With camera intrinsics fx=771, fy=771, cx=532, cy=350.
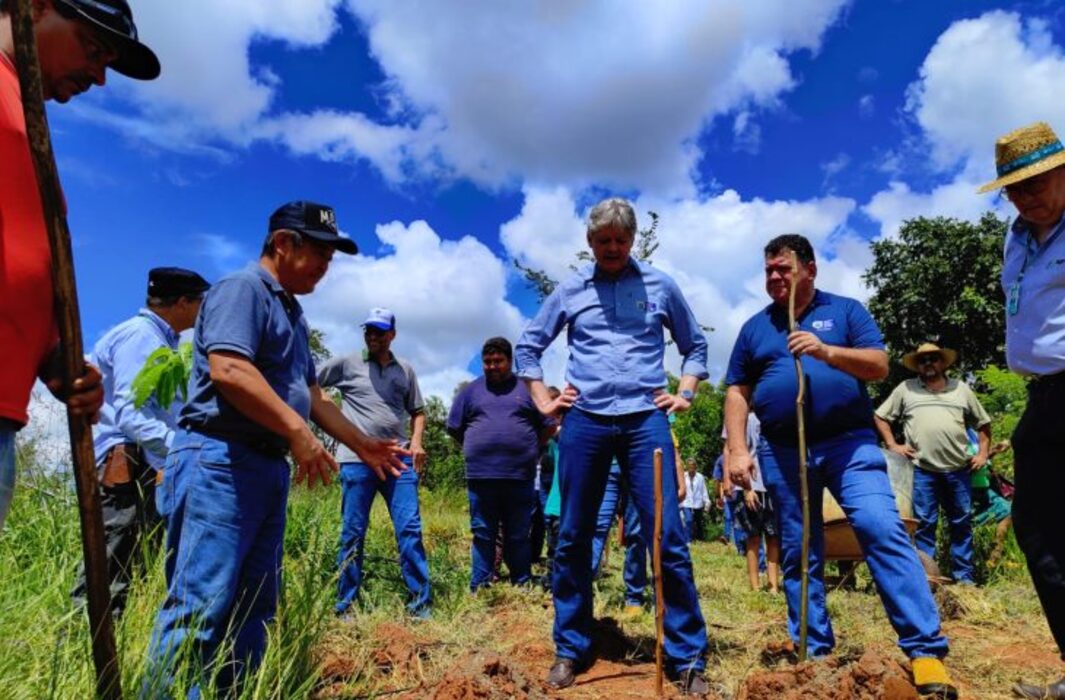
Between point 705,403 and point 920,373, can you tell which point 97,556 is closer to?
point 920,373

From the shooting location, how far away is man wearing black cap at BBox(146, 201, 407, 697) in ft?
7.72

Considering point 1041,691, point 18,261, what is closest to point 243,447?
point 18,261

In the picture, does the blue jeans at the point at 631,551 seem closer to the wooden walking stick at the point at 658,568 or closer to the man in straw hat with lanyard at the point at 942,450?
the wooden walking stick at the point at 658,568

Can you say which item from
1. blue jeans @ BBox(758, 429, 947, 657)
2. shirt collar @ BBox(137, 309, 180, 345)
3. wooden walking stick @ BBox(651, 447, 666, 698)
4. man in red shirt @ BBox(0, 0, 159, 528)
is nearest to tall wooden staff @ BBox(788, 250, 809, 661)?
blue jeans @ BBox(758, 429, 947, 657)

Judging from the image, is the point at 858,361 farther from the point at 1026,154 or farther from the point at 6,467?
the point at 6,467

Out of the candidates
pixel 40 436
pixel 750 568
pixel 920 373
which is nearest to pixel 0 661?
pixel 40 436

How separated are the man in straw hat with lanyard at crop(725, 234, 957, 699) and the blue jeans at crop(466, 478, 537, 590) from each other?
7.76 feet

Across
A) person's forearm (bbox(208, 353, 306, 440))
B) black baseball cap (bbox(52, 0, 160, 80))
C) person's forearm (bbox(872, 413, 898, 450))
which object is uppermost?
black baseball cap (bbox(52, 0, 160, 80))

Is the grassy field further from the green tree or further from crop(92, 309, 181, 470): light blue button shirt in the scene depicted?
the green tree

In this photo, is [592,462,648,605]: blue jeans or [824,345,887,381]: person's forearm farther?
[592,462,648,605]: blue jeans

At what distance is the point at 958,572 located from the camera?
6645mm

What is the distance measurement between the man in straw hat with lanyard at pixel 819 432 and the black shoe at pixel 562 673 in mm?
1089

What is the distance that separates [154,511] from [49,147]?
113 inches

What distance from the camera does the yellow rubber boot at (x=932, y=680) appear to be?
2896mm
